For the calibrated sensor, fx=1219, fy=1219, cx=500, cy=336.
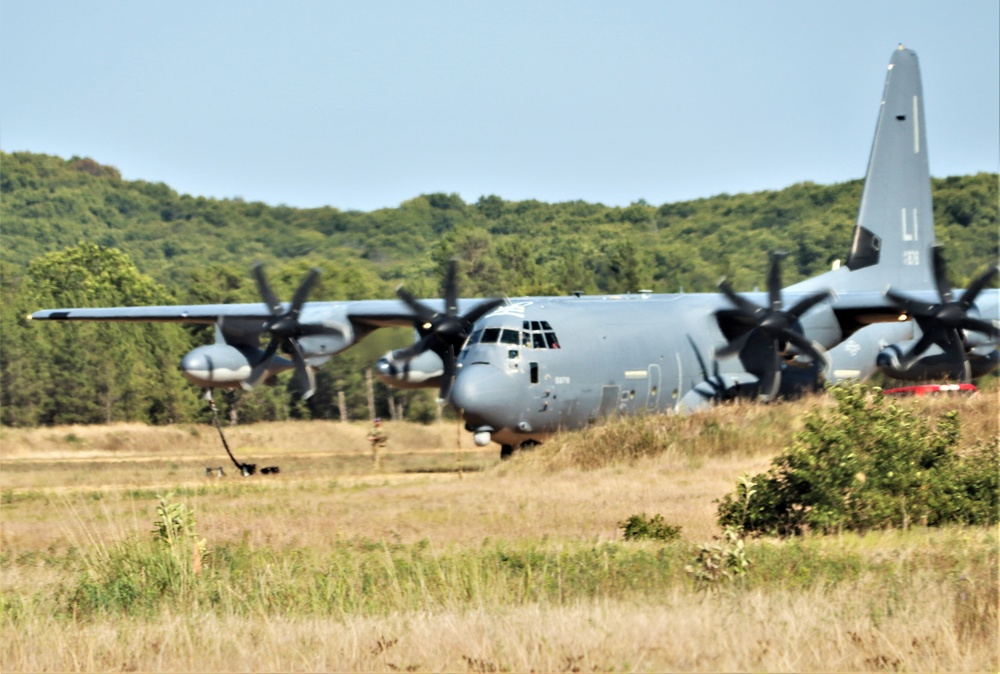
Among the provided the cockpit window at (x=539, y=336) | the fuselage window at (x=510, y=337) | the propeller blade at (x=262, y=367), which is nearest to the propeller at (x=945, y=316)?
the cockpit window at (x=539, y=336)

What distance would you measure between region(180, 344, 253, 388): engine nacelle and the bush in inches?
629

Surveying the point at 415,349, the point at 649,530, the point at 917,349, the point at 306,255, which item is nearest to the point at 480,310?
the point at 415,349

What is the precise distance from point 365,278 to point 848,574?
5873cm

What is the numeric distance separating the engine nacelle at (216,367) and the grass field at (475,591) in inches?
306

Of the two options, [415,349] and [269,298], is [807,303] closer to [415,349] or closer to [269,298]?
[415,349]

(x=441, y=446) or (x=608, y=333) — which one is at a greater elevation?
(x=608, y=333)

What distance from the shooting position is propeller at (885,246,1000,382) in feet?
90.7

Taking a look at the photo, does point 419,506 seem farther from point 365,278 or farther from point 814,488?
point 365,278

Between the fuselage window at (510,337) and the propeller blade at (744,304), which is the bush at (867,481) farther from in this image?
the propeller blade at (744,304)

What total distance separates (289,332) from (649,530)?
642 inches

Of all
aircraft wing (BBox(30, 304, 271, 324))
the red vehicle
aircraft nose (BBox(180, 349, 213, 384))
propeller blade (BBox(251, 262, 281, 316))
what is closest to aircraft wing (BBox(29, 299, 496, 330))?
aircraft wing (BBox(30, 304, 271, 324))

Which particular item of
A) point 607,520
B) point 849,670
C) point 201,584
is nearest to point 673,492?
point 607,520

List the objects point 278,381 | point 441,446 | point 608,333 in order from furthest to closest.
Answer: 1. point 278,381
2. point 441,446
3. point 608,333

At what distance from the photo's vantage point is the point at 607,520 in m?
16.5
